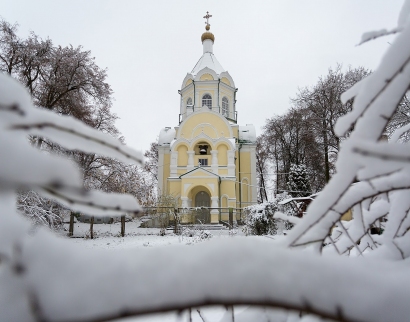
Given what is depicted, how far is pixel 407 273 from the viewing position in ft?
1.34

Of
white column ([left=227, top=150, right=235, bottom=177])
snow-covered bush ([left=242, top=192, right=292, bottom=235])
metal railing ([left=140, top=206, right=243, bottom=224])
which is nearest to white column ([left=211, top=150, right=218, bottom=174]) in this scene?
white column ([left=227, top=150, right=235, bottom=177])

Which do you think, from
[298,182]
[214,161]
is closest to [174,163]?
[214,161]

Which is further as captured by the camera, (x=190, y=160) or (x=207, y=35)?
(x=207, y=35)

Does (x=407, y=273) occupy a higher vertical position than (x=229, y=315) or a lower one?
higher

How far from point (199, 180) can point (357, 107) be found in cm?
1444

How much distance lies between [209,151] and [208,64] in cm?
732

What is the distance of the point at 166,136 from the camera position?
19.1m

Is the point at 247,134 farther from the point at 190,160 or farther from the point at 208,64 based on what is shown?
the point at 208,64

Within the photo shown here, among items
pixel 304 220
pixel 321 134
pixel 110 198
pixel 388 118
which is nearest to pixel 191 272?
pixel 110 198

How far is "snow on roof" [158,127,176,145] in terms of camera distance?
61.7 feet

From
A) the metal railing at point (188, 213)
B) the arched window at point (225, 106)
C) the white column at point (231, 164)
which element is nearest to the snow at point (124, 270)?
the metal railing at point (188, 213)

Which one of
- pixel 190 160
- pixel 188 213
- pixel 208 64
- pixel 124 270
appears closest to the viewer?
pixel 124 270

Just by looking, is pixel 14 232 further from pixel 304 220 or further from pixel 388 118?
pixel 388 118

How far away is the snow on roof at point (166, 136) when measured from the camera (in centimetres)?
1880
